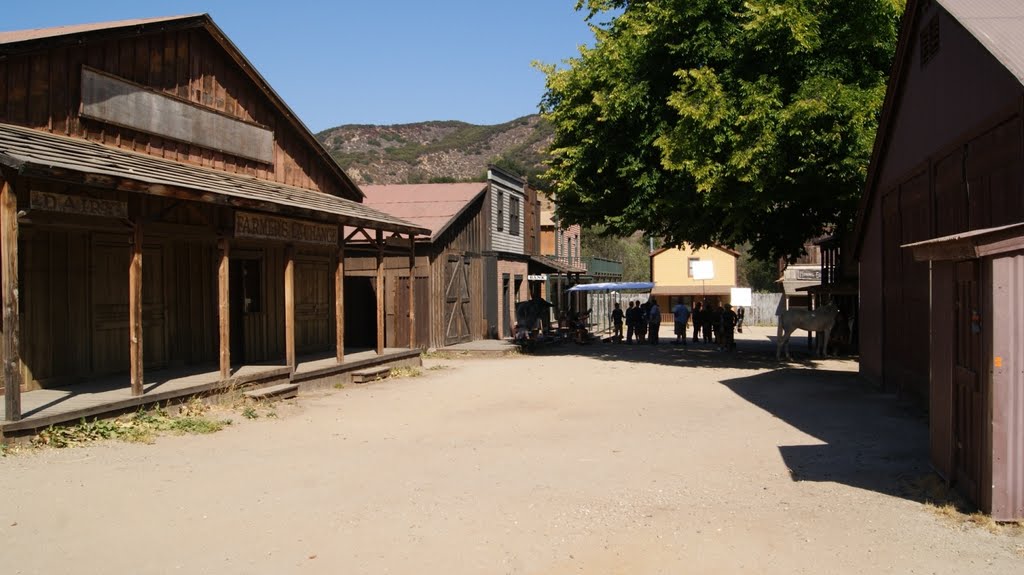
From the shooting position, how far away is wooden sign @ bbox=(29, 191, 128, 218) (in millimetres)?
9764

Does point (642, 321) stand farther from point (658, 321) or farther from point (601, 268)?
point (601, 268)

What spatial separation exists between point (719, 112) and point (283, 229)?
9.68 meters

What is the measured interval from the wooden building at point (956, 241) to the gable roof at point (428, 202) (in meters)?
12.6

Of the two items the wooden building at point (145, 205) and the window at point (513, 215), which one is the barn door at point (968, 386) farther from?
the window at point (513, 215)

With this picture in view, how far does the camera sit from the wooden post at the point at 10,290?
365 inches

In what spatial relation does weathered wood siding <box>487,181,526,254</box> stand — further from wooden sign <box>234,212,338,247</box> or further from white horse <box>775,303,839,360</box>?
wooden sign <box>234,212,338,247</box>

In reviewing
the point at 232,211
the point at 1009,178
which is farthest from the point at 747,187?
the point at 232,211

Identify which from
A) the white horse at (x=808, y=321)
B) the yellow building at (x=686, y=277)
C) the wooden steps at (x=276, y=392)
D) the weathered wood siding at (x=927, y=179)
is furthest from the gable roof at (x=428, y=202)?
the yellow building at (x=686, y=277)

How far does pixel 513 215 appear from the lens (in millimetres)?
32688

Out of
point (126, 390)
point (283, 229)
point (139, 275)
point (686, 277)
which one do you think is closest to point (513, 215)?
point (283, 229)

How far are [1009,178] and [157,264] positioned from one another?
1293cm

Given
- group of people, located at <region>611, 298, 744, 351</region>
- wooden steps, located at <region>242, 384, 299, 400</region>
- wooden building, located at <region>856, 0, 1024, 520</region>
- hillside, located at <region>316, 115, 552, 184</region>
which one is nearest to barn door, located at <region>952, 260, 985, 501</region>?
wooden building, located at <region>856, 0, 1024, 520</region>

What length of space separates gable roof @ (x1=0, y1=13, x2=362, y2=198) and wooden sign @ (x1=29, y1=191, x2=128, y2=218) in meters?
2.30

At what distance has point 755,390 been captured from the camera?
1619 cm
